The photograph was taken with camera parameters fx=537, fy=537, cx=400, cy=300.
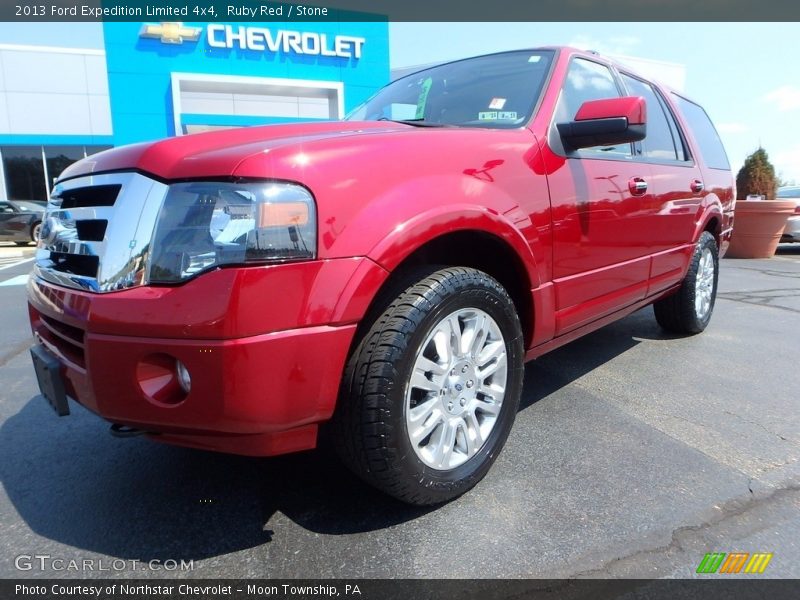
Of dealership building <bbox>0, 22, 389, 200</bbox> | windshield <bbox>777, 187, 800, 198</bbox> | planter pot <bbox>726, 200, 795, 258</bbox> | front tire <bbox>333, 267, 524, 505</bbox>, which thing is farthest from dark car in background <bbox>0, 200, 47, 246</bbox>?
windshield <bbox>777, 187, 800, 198</bbox>

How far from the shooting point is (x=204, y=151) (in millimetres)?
1675

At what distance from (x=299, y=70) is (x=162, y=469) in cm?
2019

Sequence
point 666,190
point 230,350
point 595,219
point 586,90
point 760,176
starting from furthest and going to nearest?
point 760,176, point 666,190, point 586,90, point 595,219, point 230,350

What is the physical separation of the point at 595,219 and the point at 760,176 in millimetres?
12414

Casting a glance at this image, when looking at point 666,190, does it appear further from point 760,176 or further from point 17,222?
point 17,222

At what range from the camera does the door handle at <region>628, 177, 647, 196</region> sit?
9.69ft

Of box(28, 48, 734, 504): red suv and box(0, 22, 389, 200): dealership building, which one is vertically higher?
box(0, 22, 389, 200): dealership building

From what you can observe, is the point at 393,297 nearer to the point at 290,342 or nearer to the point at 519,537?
the point at 290,342

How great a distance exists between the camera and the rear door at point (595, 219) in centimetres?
246

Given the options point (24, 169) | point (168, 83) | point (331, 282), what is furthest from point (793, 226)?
point (24, 169)

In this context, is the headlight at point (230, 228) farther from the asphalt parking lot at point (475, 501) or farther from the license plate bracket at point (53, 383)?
the asphalt parking lot at point (475, 501)

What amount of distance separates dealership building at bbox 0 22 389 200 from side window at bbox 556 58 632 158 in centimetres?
1714

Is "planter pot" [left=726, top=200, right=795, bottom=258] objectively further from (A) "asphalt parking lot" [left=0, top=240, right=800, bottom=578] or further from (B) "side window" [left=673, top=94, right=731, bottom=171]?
(A) "asphalt parking lot" [left=0, top=240, right=800, bottom=578]

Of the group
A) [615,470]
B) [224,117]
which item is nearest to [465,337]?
[615,470]
